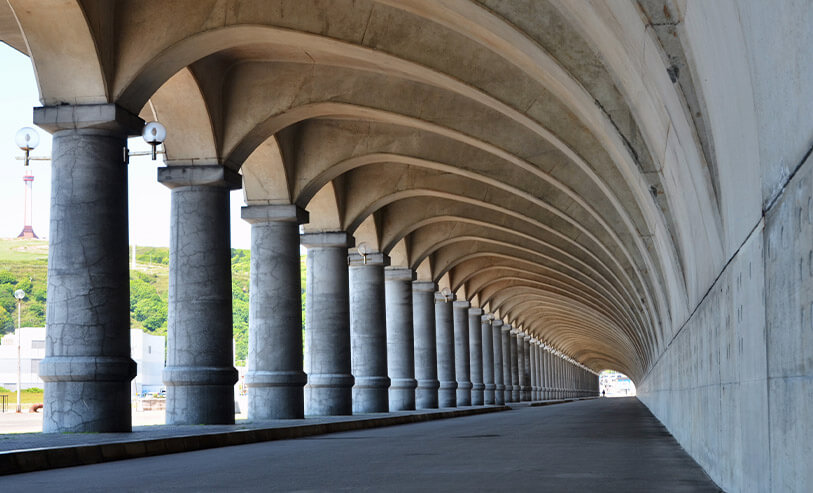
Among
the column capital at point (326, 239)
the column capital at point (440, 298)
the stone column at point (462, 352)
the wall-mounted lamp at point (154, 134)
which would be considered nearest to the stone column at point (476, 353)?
the stone column at point (462, 352)

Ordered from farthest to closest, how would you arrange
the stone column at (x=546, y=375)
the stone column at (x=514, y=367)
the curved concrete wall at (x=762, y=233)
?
the stone column at (x=546, y=375), the stone column at (x=514, y=367), the curved concrete wall at (x=762, y=233)

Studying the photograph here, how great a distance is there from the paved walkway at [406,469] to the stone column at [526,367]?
59990 mm

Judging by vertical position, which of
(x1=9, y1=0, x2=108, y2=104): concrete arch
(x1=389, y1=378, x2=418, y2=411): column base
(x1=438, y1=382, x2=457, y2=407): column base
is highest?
(x1=9, y1=0, x2=108, y2=104): concrete arch

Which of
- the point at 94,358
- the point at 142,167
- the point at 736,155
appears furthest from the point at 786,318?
the point at 142,167

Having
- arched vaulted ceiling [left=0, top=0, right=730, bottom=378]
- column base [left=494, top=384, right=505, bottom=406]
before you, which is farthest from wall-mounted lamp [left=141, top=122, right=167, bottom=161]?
column base [left=494, top=384, right=505, bottom=406]

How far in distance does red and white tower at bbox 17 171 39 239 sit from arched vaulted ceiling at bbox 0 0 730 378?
12110cm

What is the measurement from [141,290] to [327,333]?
91.8m

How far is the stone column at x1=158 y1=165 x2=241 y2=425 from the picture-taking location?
63.7 feet

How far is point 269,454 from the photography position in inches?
532

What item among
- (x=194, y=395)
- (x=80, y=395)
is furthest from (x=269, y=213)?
(x=80, y=395)

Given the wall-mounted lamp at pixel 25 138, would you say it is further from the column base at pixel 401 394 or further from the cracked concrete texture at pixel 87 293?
the column base at pixel 401 394

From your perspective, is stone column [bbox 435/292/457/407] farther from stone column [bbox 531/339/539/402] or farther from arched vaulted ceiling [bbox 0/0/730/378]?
stone column [bbox 531/339/539/402]

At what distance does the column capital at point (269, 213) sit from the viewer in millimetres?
24594

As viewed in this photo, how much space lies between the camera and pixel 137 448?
13.1 metres
